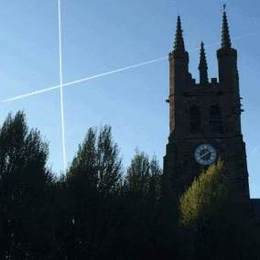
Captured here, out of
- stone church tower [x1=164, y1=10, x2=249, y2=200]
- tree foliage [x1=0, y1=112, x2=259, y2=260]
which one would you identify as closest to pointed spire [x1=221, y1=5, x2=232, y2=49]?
stone church tower [x1=164, y1=10, x2=249, y2=200]

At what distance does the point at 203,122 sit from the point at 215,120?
Result: 113cm

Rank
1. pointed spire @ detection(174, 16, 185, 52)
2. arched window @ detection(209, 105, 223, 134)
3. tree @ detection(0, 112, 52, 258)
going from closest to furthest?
tree @ detection(0, 112, 52, 258), arched window @ detection(209, 105, 223, 134), pointed spire @ detection(174, 16, 185, 52)

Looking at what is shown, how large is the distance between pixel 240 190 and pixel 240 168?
6.57ft

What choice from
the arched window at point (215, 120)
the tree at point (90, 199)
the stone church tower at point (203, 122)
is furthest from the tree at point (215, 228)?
the arched window at point (215, 120)

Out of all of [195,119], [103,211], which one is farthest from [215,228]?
[195,119]

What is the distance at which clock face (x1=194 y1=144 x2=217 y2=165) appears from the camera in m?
58.8

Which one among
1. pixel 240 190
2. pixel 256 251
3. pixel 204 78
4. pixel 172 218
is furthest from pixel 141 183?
pixel 204 78

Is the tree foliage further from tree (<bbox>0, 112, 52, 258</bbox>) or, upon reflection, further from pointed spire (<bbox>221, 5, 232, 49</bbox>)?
pointed spire (<bbox>221, 5, 232, 49</bbox>)

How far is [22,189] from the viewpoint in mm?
35688

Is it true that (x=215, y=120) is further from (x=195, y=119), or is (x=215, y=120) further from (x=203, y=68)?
(x=203, y=68)

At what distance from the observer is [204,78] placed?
206ft

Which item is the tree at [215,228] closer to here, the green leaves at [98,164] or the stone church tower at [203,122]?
the green leaves at [98,164]

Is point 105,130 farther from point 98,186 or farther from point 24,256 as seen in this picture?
point 24,256

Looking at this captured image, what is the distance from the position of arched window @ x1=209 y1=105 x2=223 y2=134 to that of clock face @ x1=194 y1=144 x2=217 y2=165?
1.67m
